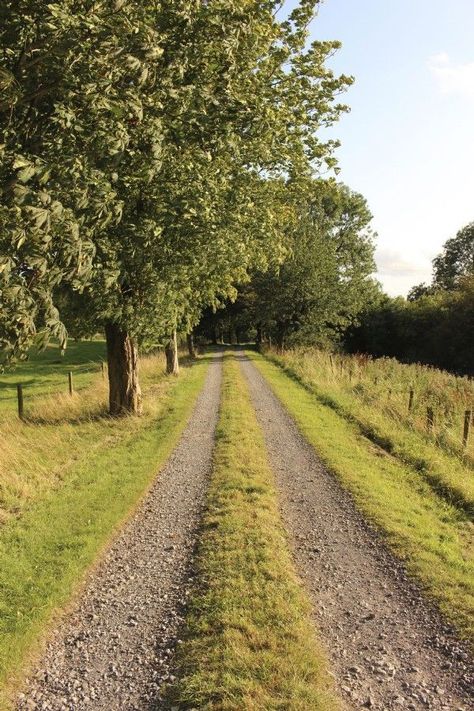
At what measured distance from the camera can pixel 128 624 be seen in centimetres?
570

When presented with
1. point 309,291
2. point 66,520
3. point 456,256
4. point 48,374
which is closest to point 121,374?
point 66,520

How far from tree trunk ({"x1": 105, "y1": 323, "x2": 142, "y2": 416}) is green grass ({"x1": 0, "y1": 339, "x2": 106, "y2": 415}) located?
501 centimetres

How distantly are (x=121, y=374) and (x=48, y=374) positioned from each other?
20788 mm

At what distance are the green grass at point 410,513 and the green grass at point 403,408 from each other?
0.35 metres

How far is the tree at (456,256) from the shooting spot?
262 ft

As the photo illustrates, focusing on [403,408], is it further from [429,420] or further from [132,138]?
[132,138]

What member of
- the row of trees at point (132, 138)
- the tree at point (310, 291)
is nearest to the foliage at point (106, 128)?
the row of trees at point (132, 138)

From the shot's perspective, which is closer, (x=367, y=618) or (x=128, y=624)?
(x=128, y=624)

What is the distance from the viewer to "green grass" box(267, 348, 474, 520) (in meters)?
11.4

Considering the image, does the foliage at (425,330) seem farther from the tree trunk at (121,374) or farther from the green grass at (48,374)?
the tree trunk at (121,374)

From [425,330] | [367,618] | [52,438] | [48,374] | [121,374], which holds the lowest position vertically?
[367,618]

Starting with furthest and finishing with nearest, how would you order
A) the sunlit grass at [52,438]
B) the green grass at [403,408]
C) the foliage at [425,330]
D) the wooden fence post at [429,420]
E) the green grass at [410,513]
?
the foliage at [425,330] → the wooden fence post at [429,420] → the green grass at [403,408] → the sunlit grass at [52,438] → the green grass at [410,513]

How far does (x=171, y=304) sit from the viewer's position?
14.5m

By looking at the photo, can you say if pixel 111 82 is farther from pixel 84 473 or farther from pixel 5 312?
pixel 84 473
